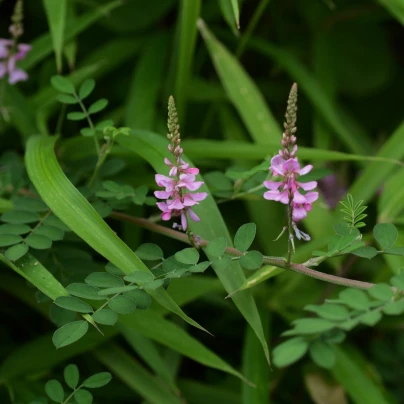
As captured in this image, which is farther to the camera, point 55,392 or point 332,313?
point 55,392

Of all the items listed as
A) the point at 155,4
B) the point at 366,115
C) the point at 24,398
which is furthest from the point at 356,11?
the point at 24,398

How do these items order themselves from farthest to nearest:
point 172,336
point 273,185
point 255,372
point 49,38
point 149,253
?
point 49,38, point 255,372, point 172,336, point 149,253, point 273,185

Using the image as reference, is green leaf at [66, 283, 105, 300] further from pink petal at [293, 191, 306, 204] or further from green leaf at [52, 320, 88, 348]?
pink petal at [293, 191, 306, 204]

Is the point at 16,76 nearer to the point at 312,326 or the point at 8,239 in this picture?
the point at 8,239

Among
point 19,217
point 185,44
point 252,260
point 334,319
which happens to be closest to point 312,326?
point 334,319

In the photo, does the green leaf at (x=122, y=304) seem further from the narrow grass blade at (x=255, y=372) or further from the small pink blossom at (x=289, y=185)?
the narrow grass blade at (x=255, y=372)

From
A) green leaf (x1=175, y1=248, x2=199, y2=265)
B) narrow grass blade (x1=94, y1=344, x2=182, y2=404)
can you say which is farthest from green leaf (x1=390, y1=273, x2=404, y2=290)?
narrow grass blade (x1=94, y1=344, x2=182, y2=404)

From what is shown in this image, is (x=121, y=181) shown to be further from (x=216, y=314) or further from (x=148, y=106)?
(x=216, y=314)
